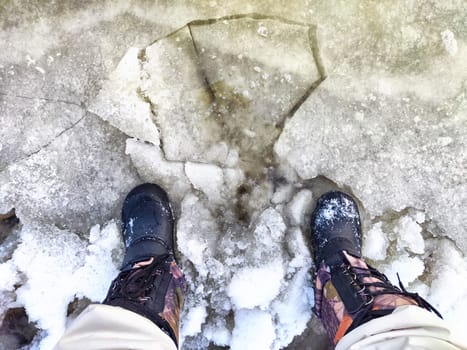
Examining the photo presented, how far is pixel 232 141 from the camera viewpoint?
1512mm

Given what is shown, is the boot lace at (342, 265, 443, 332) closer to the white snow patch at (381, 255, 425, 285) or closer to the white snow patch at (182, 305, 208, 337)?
the white snow patch at (381, 255, 425, 285)

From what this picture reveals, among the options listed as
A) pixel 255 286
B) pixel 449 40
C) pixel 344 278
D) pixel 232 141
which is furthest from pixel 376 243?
pixel 449 40

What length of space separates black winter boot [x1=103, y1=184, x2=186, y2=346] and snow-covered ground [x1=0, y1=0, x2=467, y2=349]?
6cm

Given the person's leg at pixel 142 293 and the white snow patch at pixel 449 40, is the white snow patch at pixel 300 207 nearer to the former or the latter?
the person's leg at pixel 142 293

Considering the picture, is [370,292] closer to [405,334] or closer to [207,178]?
[405,334]

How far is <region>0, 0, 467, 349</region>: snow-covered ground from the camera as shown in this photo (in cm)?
148

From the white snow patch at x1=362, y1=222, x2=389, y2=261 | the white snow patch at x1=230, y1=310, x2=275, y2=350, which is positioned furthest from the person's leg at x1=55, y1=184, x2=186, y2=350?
the white snow patch at x1=362, y1=222, x2=389, y2=261

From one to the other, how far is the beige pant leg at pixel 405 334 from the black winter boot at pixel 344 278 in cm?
9

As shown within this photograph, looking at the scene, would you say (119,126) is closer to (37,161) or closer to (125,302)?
(37,161)

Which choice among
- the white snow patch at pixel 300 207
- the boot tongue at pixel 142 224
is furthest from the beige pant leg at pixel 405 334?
the boot tongue at pixel 142 224

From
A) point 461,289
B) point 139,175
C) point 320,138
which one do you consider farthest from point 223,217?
point 461,289

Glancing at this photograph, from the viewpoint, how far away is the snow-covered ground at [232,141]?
1.48 meters

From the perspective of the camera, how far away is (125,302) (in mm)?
1244

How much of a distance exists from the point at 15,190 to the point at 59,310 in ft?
1.48
